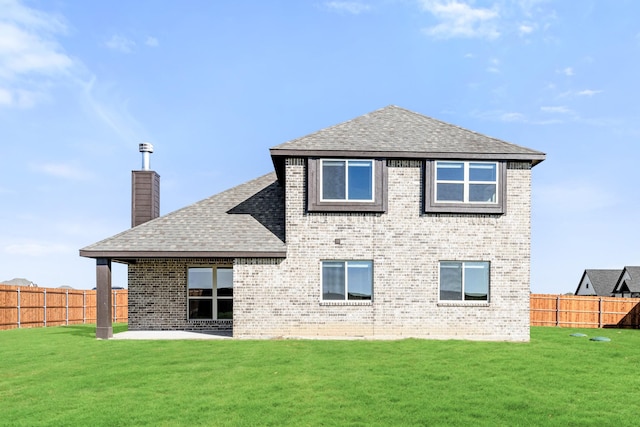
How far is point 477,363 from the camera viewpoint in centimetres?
1168

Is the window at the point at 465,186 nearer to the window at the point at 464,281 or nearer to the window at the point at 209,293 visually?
the window at the point at 464,281

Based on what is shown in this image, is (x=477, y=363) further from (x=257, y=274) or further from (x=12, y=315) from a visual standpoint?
(x=12, y=315)

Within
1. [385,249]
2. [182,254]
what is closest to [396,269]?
[385,249]

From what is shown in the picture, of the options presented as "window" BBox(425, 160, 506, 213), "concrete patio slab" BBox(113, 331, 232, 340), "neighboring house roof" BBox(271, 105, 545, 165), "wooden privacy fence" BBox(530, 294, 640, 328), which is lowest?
"wooden privacy fence" BBox(530, 294, 640, 328)

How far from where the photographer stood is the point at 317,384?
945 centimetres

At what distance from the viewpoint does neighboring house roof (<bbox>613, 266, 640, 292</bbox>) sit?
42.5 meters

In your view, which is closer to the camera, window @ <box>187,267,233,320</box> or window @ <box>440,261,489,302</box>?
window @ <box>440,261,489,302</box>

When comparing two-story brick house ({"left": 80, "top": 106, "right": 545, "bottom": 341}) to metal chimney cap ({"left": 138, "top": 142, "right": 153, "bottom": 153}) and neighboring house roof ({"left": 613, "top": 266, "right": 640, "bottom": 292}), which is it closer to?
metal chimney cap ({"left": 138, "top": 142, "right": 153, "bottom": 153})

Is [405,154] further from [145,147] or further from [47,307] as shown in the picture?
[47,307]

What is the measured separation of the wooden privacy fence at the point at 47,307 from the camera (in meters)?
21.7

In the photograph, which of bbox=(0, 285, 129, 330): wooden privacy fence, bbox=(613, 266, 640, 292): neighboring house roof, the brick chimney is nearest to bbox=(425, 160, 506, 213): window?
the brick chimney

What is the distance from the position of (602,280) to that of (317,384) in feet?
174

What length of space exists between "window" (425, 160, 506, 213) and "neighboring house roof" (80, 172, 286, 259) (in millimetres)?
5540

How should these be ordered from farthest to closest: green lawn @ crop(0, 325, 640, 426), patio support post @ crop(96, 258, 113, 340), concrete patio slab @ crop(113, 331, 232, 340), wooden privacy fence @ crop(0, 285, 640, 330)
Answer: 1. wooden privacy fence @ crop(0, 285, 640, 330)
2. patio support post @ crop(96, 258, 113, 340)
3. concrete patio slab @ crop(113, 331, 232, 340)
4. green lawn @ crop(0, 325, 640, 426)
